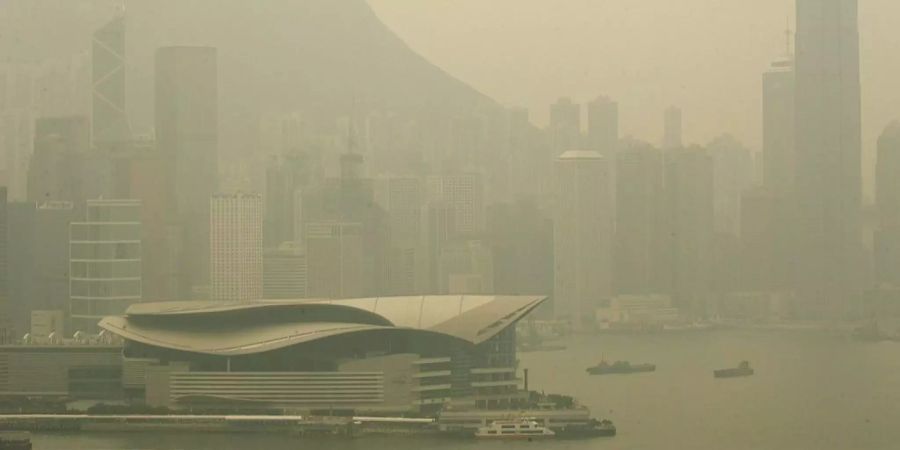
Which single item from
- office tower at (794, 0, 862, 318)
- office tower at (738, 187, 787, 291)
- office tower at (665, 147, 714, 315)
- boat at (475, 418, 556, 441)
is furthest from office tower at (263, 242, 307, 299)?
boat at (475, 418, 556, 441)

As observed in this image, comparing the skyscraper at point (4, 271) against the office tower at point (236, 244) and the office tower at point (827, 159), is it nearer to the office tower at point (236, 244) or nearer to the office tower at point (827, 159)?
the office tower at point (236, 244)

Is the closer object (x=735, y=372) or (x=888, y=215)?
(x=735, y=372)

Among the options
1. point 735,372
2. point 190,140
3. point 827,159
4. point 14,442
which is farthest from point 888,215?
point 14,442

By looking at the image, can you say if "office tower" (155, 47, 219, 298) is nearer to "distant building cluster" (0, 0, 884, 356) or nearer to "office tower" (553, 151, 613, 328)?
"distant building cluster" (0, 0, 884, 356)

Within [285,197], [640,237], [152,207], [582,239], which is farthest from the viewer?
[640,237]

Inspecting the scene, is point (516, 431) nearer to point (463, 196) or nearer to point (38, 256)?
point (463, 196)

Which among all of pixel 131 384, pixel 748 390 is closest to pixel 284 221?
pixel 131 384
